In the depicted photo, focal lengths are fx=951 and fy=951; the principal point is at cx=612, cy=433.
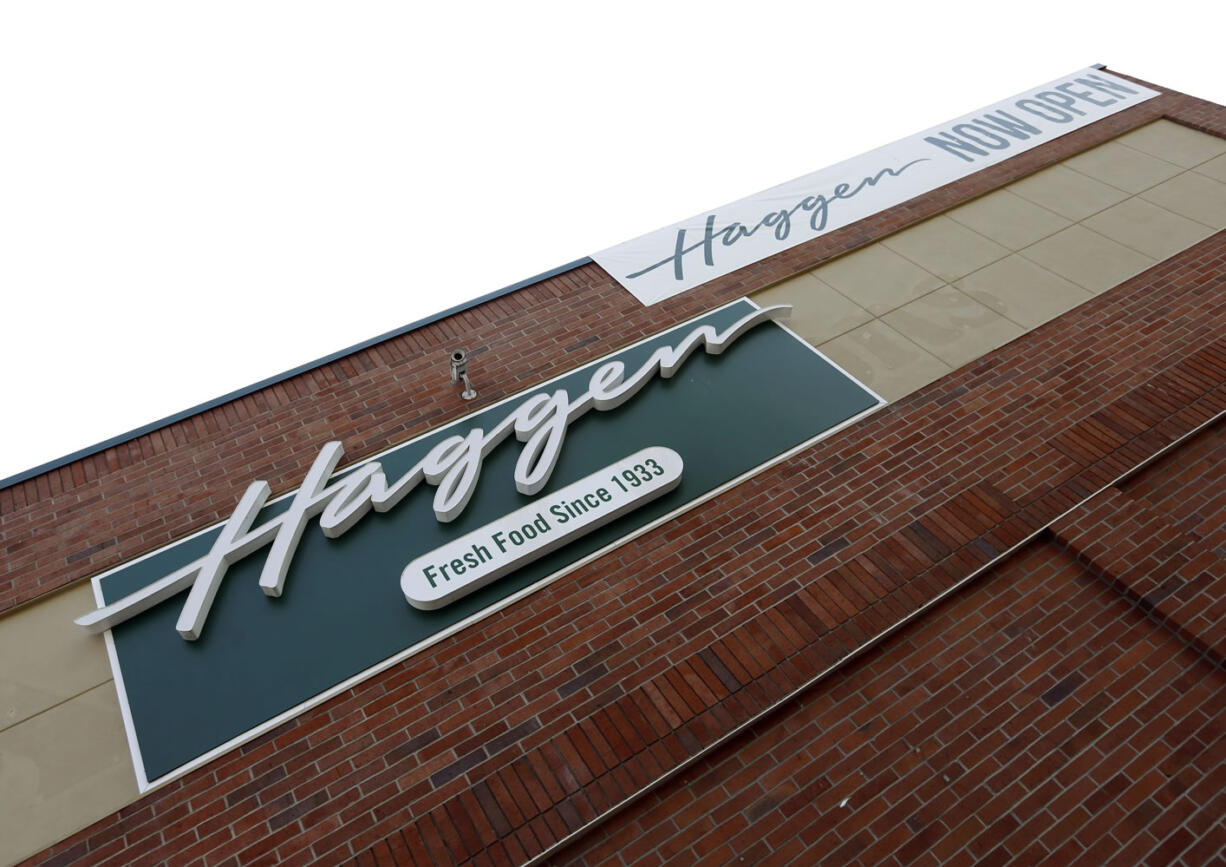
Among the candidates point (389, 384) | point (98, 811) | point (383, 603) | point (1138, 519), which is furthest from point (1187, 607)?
point (98, 811)

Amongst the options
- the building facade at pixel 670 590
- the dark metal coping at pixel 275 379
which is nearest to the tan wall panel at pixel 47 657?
the building facade at pixel 670 590

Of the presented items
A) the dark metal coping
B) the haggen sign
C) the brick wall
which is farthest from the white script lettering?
the brick wall

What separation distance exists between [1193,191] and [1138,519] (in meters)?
6.12

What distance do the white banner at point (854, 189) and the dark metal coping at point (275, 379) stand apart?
0.97 metres

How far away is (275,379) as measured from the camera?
9797 millimetres

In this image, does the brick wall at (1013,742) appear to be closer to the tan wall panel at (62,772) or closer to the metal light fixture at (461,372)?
the tan wall panel at (62,772)

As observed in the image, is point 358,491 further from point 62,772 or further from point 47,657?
point 62,772

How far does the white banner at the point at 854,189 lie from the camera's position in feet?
36.5

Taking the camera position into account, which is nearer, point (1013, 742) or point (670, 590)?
point (1013, 742)

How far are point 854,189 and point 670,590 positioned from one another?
676 cm

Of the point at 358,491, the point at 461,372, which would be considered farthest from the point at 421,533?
the point at 461,372

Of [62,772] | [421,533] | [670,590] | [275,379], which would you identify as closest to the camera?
[62,772]

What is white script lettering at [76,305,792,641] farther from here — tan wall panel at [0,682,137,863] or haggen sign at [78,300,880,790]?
tan wall panel at [0,682,137,863]

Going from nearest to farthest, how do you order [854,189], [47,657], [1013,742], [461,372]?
1. [1013,742]
2. [47,657]
3. [461,372]
4. [854,189]
